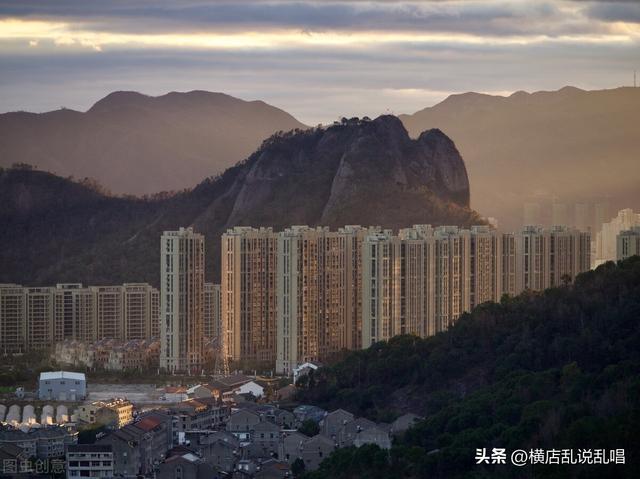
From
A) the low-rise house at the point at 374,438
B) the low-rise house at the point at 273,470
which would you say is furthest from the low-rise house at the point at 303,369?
the low-rise house at the point at 273,470

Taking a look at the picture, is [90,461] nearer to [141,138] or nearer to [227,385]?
[227,385]

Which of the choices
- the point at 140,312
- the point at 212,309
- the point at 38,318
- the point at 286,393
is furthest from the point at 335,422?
the point at 38,318

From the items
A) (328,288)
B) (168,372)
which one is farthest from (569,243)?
(168,372)

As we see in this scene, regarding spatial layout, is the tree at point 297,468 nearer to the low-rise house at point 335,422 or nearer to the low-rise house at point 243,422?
the low-rise house at point 335,422

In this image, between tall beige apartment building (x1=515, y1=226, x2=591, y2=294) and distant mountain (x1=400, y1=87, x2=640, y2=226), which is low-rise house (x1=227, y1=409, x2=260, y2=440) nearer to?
tall beige apartment building (x1=515, y1=226, x2=591, y2=294)

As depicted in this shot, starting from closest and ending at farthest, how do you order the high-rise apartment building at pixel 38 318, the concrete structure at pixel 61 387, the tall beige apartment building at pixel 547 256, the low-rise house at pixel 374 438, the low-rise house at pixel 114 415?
the low-rise house at pixel 374 438 < the low-rise house at pixel 114 415 < the concrete structure at pixel 61 387 < the tall beige apartment building at pixel 547 256 < the high-rise apartment building at pixel 38 318
